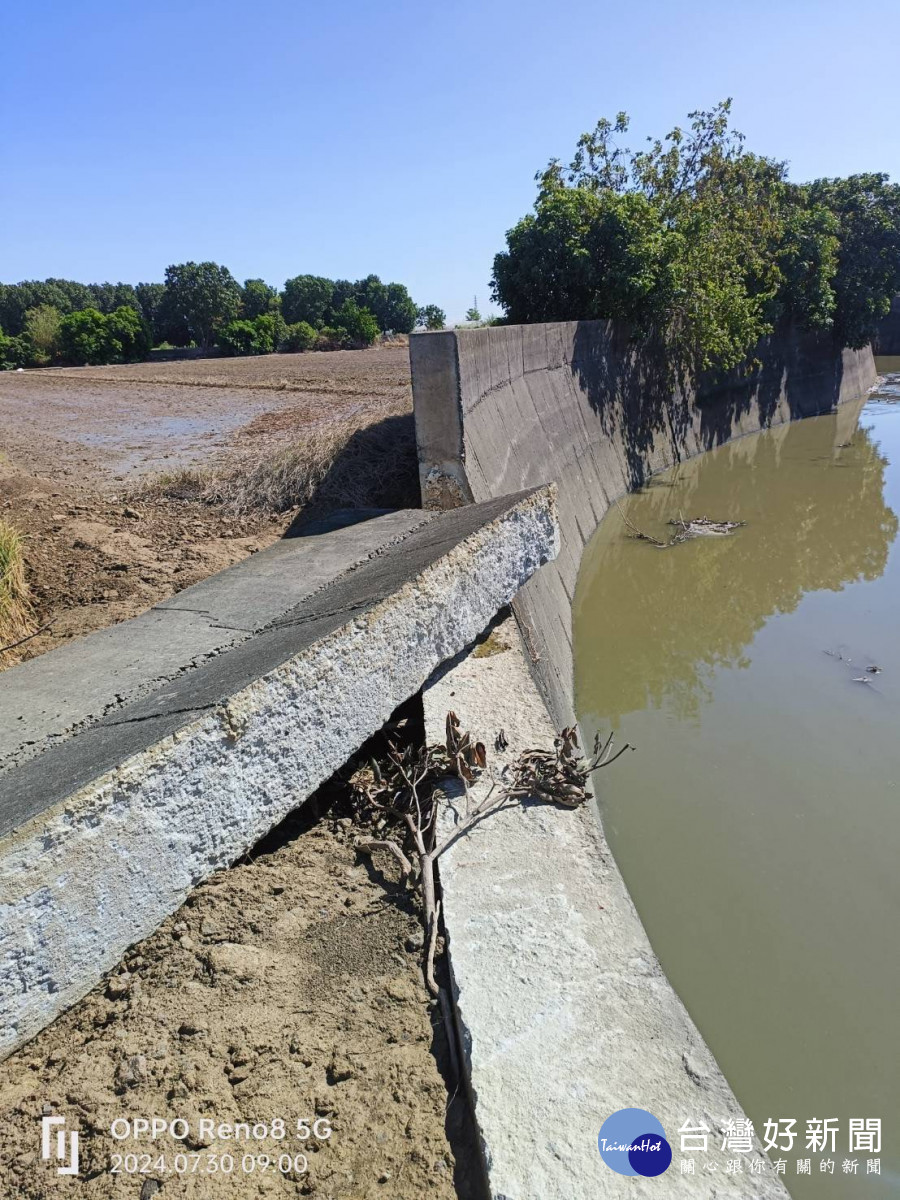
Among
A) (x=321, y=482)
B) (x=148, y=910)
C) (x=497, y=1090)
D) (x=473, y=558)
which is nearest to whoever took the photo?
(x=497, y=1090)

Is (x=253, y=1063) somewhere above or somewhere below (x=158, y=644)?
below

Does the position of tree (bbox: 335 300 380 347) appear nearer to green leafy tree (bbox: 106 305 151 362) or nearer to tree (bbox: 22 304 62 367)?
green leafy tree (bbox: 106 305 151 362)

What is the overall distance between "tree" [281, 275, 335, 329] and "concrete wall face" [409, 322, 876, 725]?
135 feet

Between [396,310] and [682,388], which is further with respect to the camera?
[396,310]

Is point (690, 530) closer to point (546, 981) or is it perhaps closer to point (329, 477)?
point (329, 477)

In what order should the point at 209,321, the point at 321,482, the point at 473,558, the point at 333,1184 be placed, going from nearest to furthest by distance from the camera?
the point at 333,1184 → the point at 473,558 → the point at 321,482 → the point at 209,321

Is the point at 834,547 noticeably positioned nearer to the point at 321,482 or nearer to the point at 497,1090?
the point at 321,482

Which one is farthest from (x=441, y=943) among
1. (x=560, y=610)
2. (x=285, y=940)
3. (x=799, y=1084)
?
(x=560, y=610)

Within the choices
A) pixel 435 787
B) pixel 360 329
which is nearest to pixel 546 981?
pixel 435 787

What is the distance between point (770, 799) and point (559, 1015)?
9.72 feet

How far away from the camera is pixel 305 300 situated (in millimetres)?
54219

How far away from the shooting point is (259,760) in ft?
8.18

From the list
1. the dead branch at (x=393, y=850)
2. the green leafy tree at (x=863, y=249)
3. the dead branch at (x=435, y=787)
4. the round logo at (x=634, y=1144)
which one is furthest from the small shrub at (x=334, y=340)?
the round logo at (x=634, y=1144)

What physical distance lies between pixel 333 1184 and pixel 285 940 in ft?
2.41
